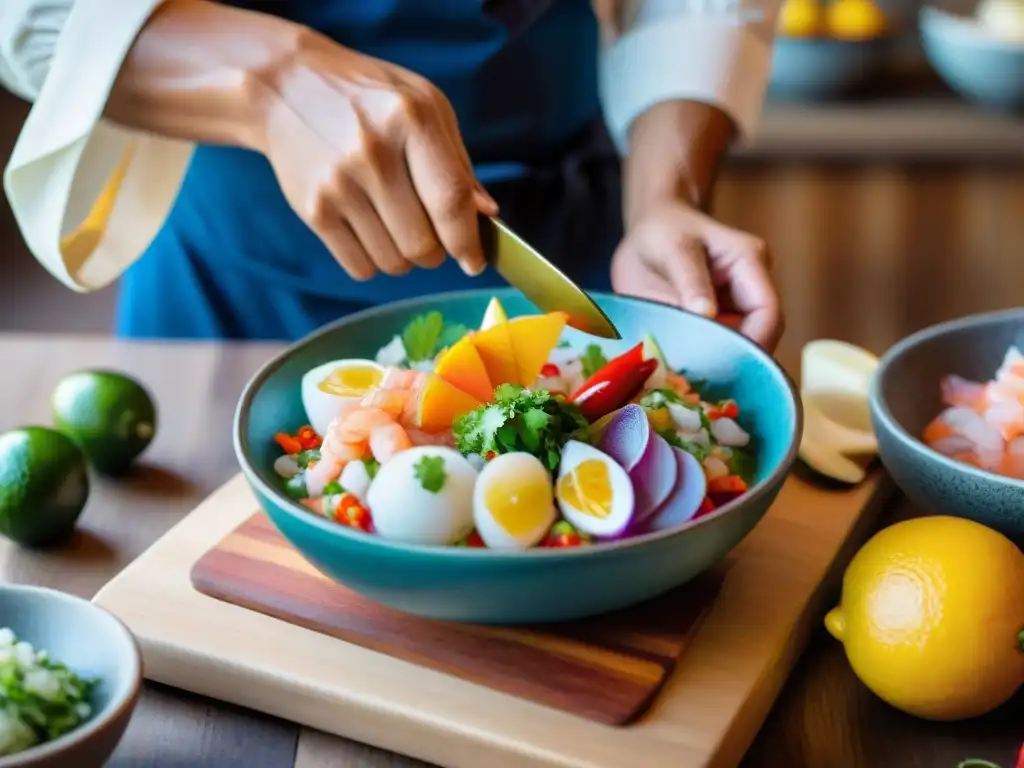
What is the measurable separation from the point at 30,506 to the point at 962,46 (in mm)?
2105

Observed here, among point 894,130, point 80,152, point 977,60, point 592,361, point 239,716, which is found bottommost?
point 894,130

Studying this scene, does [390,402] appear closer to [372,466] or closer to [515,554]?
[372,466]

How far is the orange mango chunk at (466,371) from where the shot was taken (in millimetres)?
950

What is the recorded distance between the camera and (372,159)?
40.7 inches

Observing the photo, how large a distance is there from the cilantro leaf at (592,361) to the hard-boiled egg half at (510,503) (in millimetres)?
252

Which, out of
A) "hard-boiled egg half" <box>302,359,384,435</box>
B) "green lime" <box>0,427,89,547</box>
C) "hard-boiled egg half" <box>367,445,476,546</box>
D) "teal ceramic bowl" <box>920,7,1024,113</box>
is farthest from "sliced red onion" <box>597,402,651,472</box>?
"teal ceramic bowl" <box>920,7,1024,113</box>

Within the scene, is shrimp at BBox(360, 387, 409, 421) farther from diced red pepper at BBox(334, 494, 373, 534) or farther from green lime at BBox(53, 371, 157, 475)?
green lime at BBox(53, 371, 157, 475)

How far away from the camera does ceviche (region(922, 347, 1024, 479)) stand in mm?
980

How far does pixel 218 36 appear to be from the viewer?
1110 mm

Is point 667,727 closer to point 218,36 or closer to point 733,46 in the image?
point 218,36

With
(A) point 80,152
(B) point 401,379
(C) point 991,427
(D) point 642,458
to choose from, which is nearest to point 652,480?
(D) point 642,458

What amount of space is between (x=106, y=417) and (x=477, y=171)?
1.95ft

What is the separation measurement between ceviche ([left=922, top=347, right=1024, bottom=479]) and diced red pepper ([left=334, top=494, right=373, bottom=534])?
48cm

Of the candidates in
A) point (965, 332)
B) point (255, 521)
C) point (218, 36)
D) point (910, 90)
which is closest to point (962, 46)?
point (910, 90)
